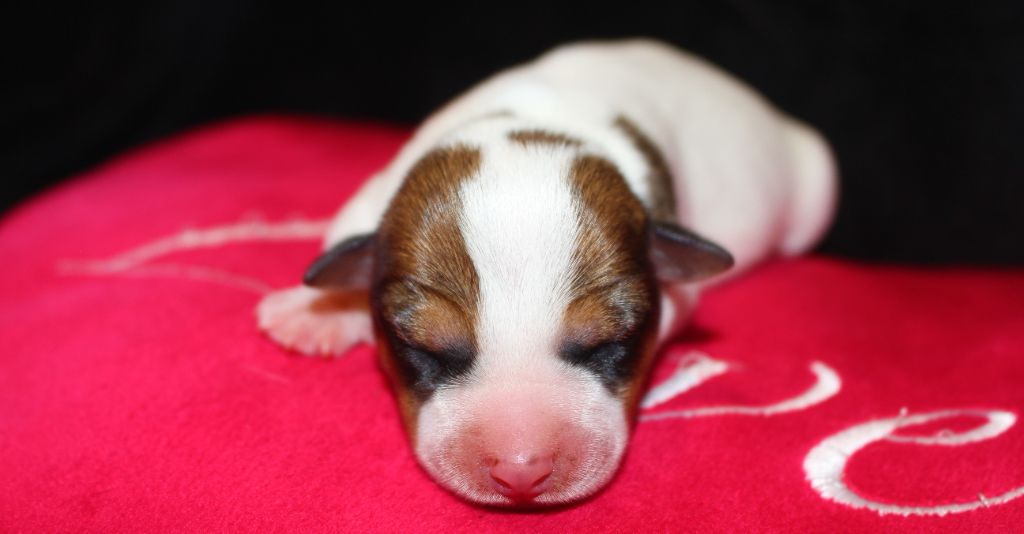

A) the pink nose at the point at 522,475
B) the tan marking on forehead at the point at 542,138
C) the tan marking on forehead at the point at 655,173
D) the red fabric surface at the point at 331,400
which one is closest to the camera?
the pink nose at the point at 522,475

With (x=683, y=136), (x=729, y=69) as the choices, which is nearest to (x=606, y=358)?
(x=683, y=136)

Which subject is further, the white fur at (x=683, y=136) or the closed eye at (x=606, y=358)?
the white fur at (x=683, y=136)

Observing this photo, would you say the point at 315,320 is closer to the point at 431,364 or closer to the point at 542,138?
the point at 431,364

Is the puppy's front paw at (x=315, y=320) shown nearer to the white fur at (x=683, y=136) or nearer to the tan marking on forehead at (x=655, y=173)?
the white fur at (x=683, y=136)

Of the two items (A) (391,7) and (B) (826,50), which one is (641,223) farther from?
(A) (391,7)

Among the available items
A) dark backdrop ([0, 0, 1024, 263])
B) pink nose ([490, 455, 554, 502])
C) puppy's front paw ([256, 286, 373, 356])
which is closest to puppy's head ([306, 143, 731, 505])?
pink nose ([490, 455, 554, 502])

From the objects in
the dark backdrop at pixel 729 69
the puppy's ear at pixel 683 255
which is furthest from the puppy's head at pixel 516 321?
the dark backdrop at pixel 729 69

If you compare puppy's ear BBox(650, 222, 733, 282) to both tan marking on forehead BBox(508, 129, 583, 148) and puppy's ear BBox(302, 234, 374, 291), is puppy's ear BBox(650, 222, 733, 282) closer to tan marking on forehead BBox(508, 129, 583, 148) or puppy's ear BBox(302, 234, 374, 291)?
tan marking on forehead BBox(508, 129, 583, 148)

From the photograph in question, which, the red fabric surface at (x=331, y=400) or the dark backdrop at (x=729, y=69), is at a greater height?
the dark backdrop at (x=729, y=69)
